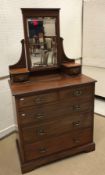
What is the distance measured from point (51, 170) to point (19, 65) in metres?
1.11

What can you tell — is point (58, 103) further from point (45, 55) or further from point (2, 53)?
point (2, 53)

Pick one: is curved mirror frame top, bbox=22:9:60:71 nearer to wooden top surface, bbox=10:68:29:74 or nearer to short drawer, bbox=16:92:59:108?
wooden top surface, bbox=10:68:29:74

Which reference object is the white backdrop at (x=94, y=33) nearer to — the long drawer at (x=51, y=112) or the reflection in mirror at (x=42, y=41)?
the reflection in mirror at (x=42, y=41)

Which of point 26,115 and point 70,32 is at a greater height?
point 70,32

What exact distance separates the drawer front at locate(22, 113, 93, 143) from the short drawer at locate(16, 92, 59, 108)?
23cm

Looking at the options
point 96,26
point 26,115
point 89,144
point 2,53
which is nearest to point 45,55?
point 2,53

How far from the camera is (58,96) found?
5.78 ft

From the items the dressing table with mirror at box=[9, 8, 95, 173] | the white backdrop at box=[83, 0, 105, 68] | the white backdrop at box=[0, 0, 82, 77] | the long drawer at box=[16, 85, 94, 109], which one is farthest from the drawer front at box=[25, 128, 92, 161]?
the white backdrop at box=[83, 0, 105, 68]

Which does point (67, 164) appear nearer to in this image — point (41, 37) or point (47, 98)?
point (47, 98)

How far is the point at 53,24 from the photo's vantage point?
199 centimetres

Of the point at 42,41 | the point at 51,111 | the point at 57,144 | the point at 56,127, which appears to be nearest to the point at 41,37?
the point at 42,41

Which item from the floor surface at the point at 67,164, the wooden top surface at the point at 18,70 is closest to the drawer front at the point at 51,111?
the wooden top surface at the point at 18,70

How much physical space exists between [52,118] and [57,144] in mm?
308

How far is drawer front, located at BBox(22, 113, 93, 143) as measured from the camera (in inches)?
69.4
